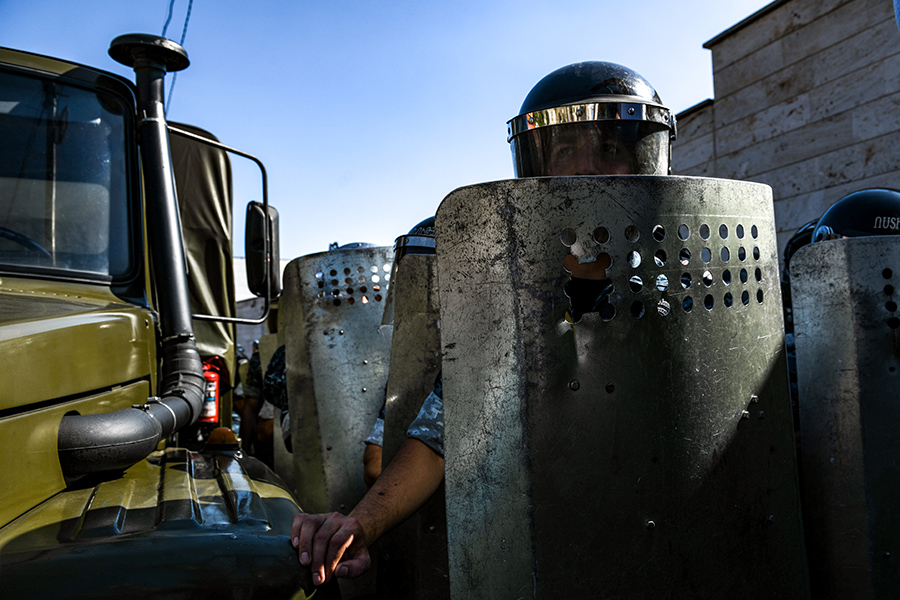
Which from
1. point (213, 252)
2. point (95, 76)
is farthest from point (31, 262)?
point (213, 252)

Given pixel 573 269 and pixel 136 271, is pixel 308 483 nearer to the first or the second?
pixel 136 271

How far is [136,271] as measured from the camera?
8.30ft

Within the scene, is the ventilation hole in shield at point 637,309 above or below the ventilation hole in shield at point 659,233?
below

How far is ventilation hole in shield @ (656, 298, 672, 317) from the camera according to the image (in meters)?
1.44

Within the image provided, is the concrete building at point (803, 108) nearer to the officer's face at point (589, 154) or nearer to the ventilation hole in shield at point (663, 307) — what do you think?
the officer's face at point (589, 154)

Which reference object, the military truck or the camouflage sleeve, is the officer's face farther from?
the military truck

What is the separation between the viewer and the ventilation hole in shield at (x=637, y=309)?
4.68 feet

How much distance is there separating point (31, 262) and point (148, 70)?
990 millimetres

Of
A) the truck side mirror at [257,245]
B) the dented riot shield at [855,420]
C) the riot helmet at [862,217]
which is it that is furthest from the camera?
the riot helmet at [862,217]

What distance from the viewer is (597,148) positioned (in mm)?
1833

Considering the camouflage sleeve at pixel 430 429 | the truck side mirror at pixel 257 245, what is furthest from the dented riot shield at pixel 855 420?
the truck side mirror at pixel 257 245

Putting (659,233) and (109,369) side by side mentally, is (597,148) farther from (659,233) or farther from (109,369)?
(109,369)

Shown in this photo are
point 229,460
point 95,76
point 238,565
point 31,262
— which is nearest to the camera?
point 238,565

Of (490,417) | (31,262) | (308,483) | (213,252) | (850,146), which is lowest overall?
(308,483)
